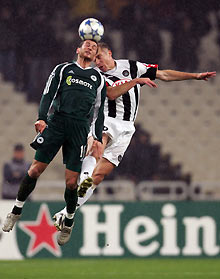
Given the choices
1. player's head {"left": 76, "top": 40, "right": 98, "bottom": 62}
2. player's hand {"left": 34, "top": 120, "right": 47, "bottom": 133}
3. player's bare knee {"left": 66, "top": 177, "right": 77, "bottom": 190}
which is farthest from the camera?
player's bare knee {"left": 66, "top": 177, "right": 77, "bottom": 190}

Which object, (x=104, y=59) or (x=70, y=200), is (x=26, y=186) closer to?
(x=70, y=200)

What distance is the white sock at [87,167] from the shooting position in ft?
30.6

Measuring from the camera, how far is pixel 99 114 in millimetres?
→ 9188

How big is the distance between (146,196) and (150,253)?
1.90 metres

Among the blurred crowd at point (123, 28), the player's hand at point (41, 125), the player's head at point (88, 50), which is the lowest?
the player's hand at point (41, 125)

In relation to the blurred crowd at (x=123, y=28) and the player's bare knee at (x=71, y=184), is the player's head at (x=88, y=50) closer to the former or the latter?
the player's bare knee at (x=71, y=184)

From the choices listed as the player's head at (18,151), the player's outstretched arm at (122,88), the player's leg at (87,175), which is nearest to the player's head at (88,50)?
the player's outstretched arm at (122,88)

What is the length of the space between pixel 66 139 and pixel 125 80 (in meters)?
1.23

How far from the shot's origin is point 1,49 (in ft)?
55.4
